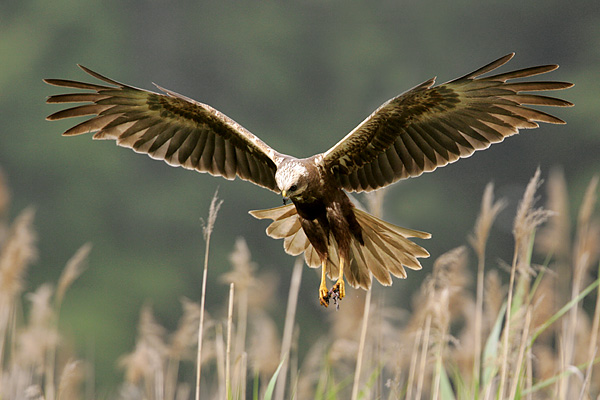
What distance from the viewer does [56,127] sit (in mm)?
23188

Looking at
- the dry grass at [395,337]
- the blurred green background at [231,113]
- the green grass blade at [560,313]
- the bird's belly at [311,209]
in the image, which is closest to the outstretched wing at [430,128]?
the bird's belly at [311,209]

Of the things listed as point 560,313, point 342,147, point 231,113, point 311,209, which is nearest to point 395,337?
point 311,209

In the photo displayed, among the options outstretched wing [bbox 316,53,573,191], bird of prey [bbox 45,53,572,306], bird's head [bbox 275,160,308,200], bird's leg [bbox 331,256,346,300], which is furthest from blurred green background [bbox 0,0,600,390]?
bird's head [bbox 275,160,308,200]

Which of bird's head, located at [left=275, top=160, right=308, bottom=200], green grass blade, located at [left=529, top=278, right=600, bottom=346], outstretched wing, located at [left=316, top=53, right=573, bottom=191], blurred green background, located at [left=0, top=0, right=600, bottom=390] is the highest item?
blurred green background, located at [left=0, top=0, right=600, bottom=390]

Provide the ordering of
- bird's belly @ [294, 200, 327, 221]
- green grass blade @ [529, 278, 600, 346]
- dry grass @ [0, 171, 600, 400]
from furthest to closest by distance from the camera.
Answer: bird's belly @ [294, 200, 327, 221], dry grass @ [0, 171, 600, 400], green grass blade @ [529, 278, 600, 346]

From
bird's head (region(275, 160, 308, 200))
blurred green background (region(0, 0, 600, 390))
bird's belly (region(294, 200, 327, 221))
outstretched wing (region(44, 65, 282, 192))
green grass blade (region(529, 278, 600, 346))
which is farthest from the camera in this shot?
blurred green background (region(0, 0, 600, 390))

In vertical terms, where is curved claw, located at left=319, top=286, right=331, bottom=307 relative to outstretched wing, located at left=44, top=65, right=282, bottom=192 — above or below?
below

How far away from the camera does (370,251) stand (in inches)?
205

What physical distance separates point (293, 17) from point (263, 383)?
2327 cm

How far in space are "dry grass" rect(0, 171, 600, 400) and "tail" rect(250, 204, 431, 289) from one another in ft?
0.64

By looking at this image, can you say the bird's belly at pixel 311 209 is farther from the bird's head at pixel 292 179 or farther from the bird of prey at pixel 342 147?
the bird's head at pixel 292 179

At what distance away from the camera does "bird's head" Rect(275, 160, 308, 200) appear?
4641 mm

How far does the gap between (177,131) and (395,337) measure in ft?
6.82

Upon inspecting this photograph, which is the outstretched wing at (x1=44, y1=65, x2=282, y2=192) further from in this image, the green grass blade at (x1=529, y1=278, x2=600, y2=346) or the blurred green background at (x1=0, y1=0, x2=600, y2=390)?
the blurred green background at (x1=0, y1=0, x2=600, y2=390)
